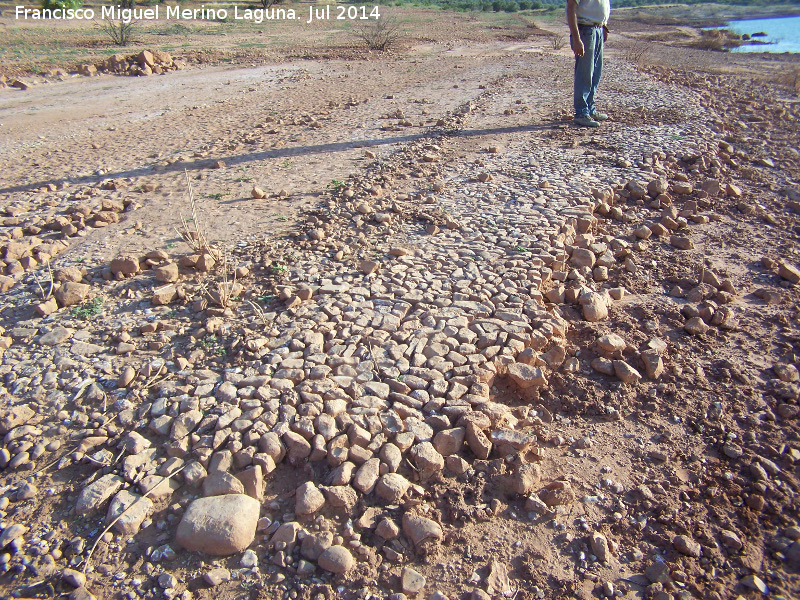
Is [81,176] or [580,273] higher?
[81,176]

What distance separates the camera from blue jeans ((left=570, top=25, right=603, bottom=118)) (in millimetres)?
6184

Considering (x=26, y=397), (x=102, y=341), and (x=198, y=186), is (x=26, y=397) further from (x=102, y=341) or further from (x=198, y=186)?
(x=198, y=186)

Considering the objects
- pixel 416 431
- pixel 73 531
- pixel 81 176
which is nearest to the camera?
pixel 73 531

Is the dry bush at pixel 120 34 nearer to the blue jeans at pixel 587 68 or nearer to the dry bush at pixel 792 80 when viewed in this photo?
the blue jeans at pixel 587 68

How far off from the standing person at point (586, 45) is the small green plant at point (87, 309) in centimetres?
549

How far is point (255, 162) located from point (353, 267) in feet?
8.45

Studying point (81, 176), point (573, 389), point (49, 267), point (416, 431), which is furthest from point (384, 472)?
point (81, 176)

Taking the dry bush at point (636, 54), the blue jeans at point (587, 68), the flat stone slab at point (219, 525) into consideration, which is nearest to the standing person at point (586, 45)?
the blue jeans at point (587, 68)

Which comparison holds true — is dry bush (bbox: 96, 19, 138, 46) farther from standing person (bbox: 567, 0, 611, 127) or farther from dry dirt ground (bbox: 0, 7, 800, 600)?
standing person (bbox: 567, 0, 611, 127)

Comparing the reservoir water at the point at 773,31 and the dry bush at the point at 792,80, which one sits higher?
the reservoir water at the point at 773,31

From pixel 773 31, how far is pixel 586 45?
2785 cm

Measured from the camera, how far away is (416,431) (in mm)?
2373

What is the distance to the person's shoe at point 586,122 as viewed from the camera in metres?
6.34

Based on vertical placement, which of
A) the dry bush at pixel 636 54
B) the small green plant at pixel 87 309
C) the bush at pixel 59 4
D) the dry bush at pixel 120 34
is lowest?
the small green plant at pixel 87 309
